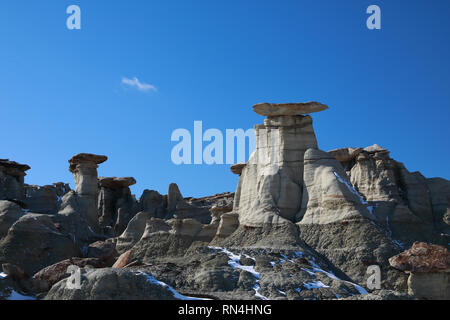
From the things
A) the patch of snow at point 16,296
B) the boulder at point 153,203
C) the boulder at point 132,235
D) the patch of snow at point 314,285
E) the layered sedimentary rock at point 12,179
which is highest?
the layered sedimentary rock at point 12,179

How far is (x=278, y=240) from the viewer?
2723 centimetres

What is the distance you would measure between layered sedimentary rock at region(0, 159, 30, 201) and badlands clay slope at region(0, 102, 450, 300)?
3.38m

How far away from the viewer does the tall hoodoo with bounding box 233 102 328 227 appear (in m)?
30.4

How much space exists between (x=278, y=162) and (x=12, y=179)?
2737cm

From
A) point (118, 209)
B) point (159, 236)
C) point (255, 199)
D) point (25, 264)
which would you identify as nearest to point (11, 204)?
point (25, 264)

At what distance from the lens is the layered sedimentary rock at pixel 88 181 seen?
4931cm

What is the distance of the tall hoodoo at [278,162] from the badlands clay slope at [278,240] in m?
0.06

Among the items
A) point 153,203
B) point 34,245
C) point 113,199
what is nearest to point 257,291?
point 34,245

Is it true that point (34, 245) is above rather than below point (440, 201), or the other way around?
below

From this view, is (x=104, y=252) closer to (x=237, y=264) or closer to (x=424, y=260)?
(x=237, y=264)

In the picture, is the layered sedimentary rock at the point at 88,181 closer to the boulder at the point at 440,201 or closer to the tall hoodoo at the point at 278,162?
the tall hoodoo at the point at 278,162

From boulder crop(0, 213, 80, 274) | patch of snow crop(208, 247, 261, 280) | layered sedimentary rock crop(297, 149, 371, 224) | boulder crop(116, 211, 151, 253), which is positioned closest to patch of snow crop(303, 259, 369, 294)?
patch of snow crop(208, 247, 261, 280)

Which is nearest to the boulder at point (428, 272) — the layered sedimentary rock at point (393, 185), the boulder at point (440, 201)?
the layered sedimentary rock at point (393, 185)
